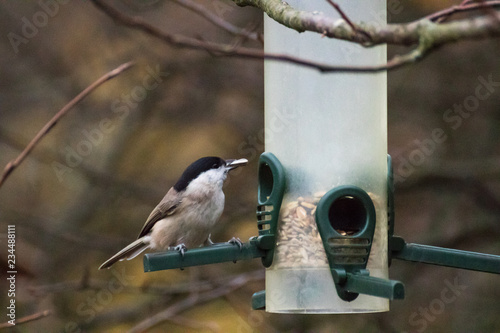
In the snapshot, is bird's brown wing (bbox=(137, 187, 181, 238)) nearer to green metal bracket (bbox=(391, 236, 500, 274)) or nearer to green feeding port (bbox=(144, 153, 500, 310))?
green feeding port (bbox=(144, 153, 500, 310))

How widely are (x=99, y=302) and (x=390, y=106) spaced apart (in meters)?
3.45

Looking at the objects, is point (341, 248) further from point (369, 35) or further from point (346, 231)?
point (369, 35)

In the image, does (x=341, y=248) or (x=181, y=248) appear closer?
(x=341, y=248)

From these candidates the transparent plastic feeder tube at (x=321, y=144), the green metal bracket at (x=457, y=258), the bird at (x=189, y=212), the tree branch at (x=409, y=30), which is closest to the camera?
the tree branch at (x=409, y=30)

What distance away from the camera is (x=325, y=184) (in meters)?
4.41

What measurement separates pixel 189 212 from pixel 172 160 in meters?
2.56

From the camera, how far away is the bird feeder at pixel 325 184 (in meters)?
4.25

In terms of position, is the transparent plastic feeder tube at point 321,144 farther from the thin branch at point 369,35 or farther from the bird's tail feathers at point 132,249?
the thin branch at point 369,35

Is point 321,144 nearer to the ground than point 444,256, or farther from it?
farther from it

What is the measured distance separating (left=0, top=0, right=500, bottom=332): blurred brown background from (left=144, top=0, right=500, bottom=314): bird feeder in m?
1.81

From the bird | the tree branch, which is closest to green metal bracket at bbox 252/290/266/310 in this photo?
the bird

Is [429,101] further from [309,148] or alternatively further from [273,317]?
[309,148]

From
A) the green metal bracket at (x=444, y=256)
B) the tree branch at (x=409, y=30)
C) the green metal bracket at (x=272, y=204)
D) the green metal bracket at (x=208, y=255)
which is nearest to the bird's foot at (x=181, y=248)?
the green metal bracket at (x=208, y=255)

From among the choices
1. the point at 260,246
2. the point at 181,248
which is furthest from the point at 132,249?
the point at 260,246
